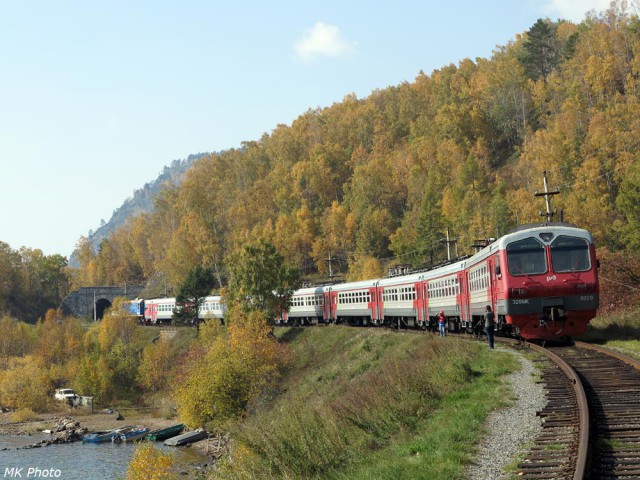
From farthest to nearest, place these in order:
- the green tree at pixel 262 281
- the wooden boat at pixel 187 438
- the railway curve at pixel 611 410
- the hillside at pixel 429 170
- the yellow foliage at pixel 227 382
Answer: the hillside at pixel 429 170
the green tree at pixel 262 281
the wooden boat at pixel 187 438
the yellow foliage at pixel 227 382
the railway curve at pixel 611 410

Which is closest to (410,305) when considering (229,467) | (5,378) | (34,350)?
(229,467)

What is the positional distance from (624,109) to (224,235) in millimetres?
78452

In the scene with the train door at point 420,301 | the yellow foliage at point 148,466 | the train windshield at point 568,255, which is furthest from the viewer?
the train door at point 420,301

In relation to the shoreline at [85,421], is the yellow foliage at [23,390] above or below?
above

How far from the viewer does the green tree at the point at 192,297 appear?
9419 cm

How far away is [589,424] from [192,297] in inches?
3383

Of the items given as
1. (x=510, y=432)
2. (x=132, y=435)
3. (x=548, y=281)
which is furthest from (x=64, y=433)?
(x=510, y=432)

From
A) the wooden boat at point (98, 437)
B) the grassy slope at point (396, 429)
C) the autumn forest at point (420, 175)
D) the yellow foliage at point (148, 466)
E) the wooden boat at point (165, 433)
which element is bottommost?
the wooden boat at point (98, 437)

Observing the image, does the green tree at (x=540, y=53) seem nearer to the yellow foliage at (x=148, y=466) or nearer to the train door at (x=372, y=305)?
the train door at (x=372, y=305)

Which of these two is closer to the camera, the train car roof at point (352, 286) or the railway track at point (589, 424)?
the railway track at point (589, 424)

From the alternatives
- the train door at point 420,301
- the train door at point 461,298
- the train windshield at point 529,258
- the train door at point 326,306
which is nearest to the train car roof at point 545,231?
the train windshield at point 529,258

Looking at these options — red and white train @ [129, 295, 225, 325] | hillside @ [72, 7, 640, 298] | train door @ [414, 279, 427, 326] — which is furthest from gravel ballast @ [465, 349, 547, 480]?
red and white train @ [129, 295, 225, 325]

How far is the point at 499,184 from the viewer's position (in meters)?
93.1

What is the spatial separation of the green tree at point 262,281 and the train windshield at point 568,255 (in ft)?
161
